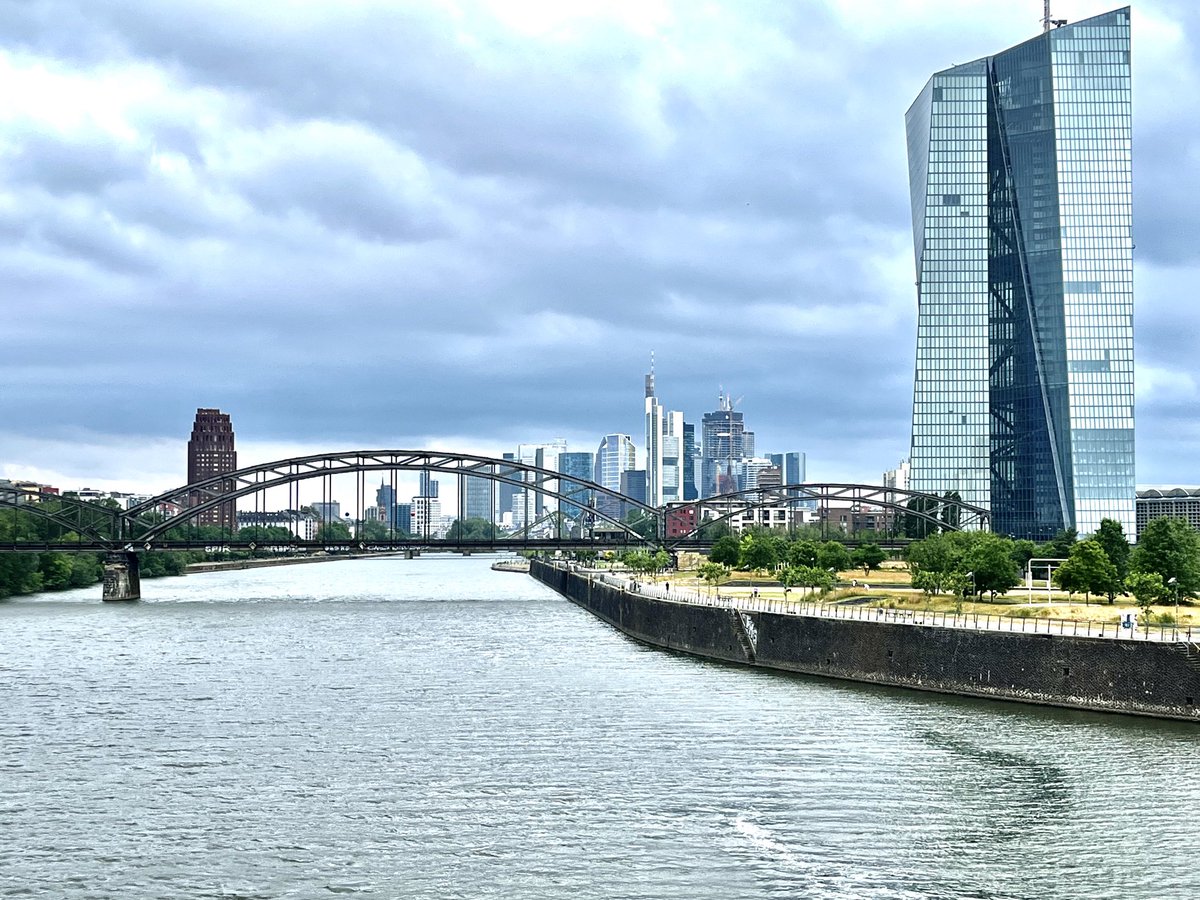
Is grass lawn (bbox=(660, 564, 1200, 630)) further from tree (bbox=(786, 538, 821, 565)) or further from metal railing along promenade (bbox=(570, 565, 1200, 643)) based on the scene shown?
tree (bbox=(786, 538, 821, 565))

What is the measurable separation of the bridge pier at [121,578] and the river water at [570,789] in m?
62.5

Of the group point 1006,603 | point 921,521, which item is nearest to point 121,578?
point 1006,603

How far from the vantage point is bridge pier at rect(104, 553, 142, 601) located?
402ft

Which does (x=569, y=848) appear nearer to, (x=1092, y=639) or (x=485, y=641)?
(x=1092, y=639)

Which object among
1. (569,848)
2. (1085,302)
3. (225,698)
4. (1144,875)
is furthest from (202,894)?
(1085,302)

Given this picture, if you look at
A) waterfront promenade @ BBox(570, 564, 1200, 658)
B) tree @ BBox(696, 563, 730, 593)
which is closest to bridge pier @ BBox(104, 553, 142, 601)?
tree @ BBox(696, 563, 730, 593)

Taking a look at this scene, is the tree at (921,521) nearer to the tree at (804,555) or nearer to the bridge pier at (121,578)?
the tree at (804,555)

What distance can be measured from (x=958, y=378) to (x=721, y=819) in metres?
148

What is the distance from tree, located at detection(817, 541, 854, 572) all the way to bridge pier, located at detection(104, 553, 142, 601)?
200 ft

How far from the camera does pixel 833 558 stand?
10800 cm

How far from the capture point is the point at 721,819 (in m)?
32.2

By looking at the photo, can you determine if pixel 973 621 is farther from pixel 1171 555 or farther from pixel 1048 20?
pixel 1048 20

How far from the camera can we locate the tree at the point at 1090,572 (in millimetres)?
66938

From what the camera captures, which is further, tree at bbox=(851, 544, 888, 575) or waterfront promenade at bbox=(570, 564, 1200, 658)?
tree at bbox=(851, 544, 888, 575)
